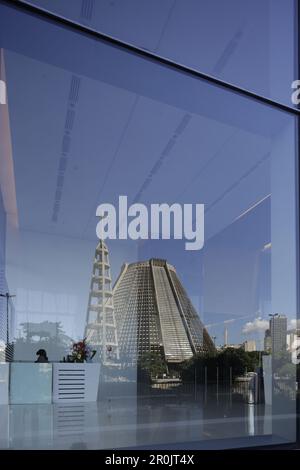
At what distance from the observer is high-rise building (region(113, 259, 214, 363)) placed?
1245 centimetres

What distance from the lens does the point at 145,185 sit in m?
10.3

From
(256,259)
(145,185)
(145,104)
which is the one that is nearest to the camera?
(145,104)

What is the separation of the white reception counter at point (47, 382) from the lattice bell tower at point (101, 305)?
114 inches

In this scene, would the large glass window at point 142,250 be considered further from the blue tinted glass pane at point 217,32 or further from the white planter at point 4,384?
the blue tinted glass pane at point 217,32

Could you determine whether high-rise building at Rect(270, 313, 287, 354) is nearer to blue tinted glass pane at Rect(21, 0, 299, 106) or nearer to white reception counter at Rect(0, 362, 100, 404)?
blue tinted glass pane at Rect(21, 0, 299, 106)

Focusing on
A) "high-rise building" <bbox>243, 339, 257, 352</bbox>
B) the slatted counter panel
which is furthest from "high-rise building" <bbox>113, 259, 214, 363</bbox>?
the slatted counter panel

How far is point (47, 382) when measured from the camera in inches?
339

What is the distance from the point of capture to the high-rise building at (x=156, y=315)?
40.8 feet

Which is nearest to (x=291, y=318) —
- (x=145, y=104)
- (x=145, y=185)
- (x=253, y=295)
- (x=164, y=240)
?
(x=145, y=104)

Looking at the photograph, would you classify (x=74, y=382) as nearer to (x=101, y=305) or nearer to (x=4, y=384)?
(x=4, y=384)

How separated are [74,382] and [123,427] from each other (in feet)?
13.3
